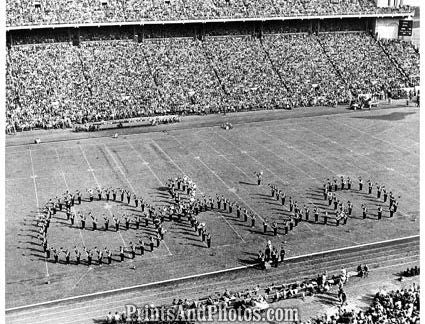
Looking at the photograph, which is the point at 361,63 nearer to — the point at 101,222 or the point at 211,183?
the point at 211,183

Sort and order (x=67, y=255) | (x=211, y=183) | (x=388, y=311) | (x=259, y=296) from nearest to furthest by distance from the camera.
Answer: (x=388, y=311), (x=259, y=296), (x=67, y=255), (x=211, y=183)

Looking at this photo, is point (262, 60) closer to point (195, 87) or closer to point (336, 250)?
point (195, 87)

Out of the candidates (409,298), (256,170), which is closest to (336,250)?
(409,298)

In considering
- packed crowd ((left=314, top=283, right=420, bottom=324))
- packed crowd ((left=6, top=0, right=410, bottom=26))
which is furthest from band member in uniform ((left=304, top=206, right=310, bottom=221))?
packed crowd ((left=6, top=0, right=410, bottom=26))

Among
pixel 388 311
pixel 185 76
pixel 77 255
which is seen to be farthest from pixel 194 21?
pixel 388 311

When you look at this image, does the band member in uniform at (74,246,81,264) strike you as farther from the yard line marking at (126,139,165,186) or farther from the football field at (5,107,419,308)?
the yard line marking at (126,139,165,186)

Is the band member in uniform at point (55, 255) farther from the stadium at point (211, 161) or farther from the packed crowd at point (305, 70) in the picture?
the packed crowd at point (305, 70)
